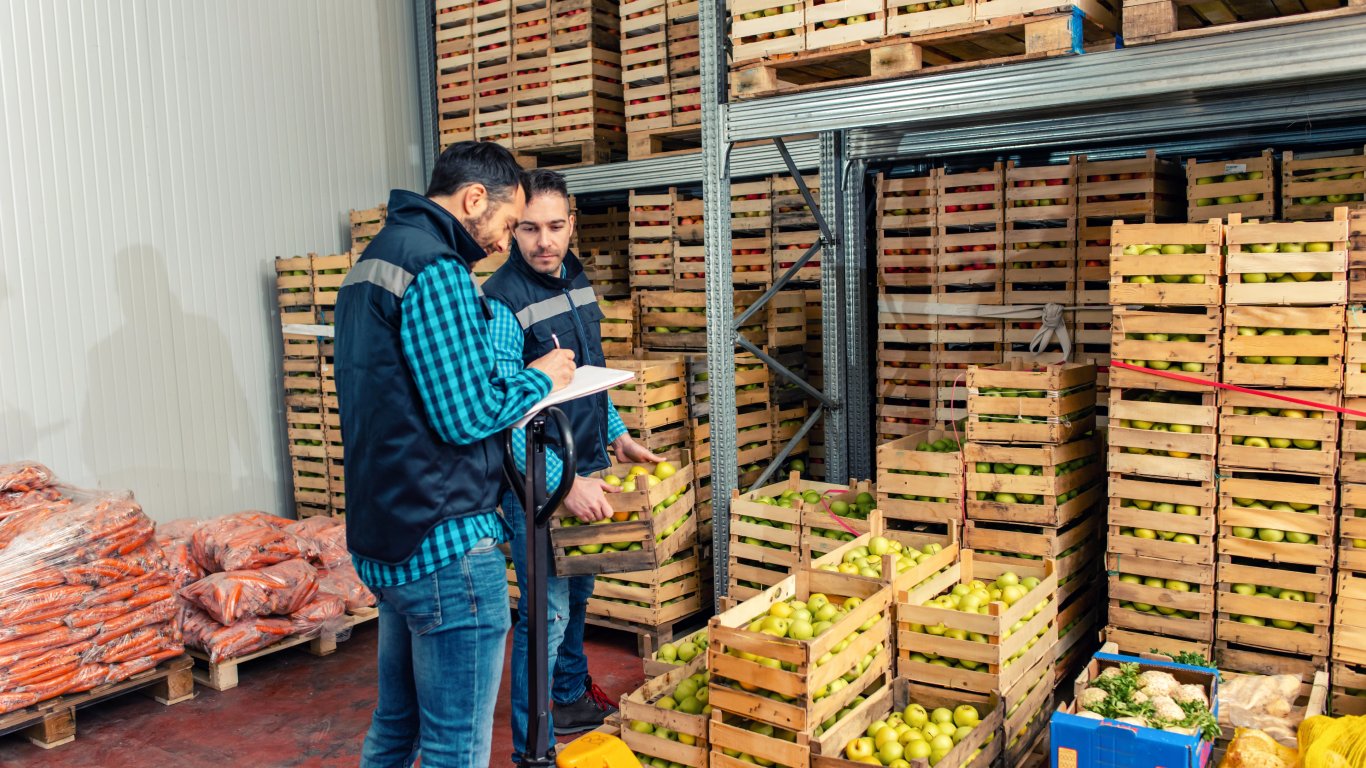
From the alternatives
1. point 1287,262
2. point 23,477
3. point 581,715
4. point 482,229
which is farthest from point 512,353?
point 23,477

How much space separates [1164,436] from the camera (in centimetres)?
519

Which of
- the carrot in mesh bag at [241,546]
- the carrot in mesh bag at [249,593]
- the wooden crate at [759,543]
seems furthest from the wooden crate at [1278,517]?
the carrot in mesh bag at [241,546]

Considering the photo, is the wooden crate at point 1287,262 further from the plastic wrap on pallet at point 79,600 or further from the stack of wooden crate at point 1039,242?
the plastic wrap on pallet at point 79,600

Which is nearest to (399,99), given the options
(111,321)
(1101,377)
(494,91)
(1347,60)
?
(494,91)

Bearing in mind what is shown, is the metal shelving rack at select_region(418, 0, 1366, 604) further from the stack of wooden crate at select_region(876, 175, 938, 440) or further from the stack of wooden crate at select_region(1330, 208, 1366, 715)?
the stack of wooden crate at select_region(1330, 208, 1366, 715)

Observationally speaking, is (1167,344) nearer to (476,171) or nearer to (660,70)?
(476,171)

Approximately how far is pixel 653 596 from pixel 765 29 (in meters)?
3.29

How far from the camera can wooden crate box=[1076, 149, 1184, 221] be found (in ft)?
22.8

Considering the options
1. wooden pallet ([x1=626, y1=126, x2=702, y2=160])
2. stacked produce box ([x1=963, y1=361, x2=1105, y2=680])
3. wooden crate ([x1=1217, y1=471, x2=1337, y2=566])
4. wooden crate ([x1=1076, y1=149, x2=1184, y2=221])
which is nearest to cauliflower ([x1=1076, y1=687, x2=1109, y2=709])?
stacked produce box ([x1=963, y1=361, x2=1105, y2=680])

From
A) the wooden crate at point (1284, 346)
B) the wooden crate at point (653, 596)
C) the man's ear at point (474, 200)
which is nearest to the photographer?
the man's ear at point (474, 200)

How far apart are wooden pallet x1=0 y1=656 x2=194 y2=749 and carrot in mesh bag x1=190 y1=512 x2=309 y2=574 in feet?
2.48

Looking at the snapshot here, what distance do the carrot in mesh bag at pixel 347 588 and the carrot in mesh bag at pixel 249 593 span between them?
0.34m

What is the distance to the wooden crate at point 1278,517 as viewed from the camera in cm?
491

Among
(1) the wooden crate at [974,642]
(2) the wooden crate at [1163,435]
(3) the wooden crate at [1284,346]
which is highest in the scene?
(3) the wooden crate at [1284,346]
